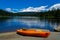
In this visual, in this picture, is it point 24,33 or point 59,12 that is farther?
point 59,12

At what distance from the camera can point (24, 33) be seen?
21281 mm

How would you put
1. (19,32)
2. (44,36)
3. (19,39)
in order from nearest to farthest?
(19,39)
(44,36)
(19,32)

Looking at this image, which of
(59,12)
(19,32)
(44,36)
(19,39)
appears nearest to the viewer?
(19,39)

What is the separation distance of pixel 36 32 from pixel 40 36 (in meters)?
0.71

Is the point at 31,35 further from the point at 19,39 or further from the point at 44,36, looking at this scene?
the point at 19,39

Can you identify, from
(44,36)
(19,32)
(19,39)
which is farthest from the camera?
(19,32)

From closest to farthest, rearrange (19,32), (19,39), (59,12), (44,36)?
(19,39), (44,36), (19,32), (59,12)

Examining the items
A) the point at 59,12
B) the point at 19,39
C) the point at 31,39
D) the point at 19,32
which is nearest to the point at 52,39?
the point at 31,39

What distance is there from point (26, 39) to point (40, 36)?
9.88 ft

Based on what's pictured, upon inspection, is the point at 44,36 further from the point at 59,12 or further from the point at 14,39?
the point at 59,12

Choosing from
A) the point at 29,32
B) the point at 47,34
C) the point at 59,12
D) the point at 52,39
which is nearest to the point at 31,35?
the point at 29,32

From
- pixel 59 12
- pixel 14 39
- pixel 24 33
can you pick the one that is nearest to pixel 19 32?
pixel 24 33

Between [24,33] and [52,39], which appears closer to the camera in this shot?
[52,39]

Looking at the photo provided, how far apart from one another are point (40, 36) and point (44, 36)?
1.74 feet
